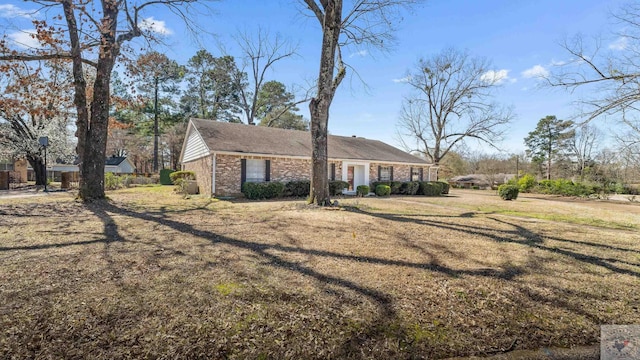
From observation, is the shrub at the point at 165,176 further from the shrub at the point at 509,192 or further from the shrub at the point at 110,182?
the shrub at the point at 509,192

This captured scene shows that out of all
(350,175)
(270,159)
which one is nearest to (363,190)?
(350,175)

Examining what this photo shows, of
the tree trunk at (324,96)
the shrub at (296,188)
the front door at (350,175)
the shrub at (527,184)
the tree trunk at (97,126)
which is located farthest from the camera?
the shrub at (527,184)

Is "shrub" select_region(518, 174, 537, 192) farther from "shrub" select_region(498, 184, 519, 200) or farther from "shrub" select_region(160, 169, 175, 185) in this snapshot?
"shrub" select_region(160, 169, 175, 185)

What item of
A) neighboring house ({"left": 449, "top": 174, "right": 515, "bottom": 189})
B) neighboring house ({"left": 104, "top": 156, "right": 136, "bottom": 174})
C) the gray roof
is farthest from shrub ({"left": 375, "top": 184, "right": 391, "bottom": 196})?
neighboring house ({"left": 104, "top": 156, "right": 136, "bottom": 174})

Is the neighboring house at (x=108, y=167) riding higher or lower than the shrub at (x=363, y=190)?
higher

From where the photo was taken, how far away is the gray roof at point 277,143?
1428 centimetres

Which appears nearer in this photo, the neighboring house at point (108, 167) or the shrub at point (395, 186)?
the shrub at point (395, 186)

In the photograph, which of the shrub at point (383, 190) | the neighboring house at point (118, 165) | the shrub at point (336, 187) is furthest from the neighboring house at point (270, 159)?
the neighboring house at point (118, 165)

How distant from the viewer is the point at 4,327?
7.18 ft

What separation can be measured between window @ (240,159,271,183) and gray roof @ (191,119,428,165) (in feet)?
1.81

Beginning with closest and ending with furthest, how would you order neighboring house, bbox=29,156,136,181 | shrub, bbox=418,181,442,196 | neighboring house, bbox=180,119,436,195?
1. neighboring house, bbox=180,119,436,195
2. shrub, bbox=418,181,442,196
3. neighboring house, bbox=29,156,136,181

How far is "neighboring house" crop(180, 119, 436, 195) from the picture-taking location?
44.2 feet

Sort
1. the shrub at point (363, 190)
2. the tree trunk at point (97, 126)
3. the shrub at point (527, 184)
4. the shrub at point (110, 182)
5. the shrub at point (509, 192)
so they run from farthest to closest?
the shrub at point (527, 184)
the shrub at point (110, 182)
the shrub at point (363, 190)
the shrub at point (509, 192)
the tree trunk at point (97, 126)

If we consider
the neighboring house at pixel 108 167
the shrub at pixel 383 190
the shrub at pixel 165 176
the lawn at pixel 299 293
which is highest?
the neighboring house at pixel 108 167
